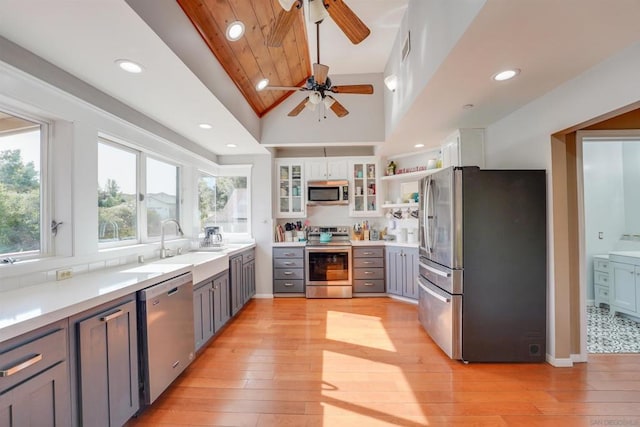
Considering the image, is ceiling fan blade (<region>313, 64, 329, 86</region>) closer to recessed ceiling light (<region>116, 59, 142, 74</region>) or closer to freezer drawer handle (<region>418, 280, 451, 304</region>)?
recessed ceiling light (<region>116, 59, 142, 74</region>)

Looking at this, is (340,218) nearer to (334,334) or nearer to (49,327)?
(334,334)

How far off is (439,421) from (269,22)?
11.6 ft

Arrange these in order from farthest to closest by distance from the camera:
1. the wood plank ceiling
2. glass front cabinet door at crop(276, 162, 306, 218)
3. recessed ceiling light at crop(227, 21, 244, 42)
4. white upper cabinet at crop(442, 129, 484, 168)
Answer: glass front cabinet door at crop(276, 162, 306, 218), white upper cabinet at crop(442, 129, 484, 168), the wood plank ceiling, recessed ceiling light at crop(227, 21, 244, 42)

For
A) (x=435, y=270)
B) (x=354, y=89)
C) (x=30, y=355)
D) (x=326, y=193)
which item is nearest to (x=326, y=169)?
(x=326, y=193)

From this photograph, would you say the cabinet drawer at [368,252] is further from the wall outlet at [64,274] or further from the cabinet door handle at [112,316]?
the wall outlet at [64,274]

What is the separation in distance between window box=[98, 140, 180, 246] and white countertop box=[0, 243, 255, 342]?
478 millimetres

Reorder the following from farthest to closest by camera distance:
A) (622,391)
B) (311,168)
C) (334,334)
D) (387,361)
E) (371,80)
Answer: (311,168) < (371,80) < (334,334) < (387,361) < (622,391)

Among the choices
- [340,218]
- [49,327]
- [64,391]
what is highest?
[340,218]

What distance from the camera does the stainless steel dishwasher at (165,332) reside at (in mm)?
1753

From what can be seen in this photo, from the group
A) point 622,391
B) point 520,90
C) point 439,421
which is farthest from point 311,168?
point 622,391

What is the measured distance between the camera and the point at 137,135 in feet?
8.66

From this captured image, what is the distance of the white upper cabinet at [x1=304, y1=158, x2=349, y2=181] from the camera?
15.3 feet

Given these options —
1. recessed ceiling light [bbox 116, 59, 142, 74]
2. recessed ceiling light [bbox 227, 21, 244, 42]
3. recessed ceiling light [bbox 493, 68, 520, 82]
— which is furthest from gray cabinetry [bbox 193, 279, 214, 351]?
recessed ceiling light [bbox 493, 68, 520, 82]

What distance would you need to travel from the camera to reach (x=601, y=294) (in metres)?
3.55
